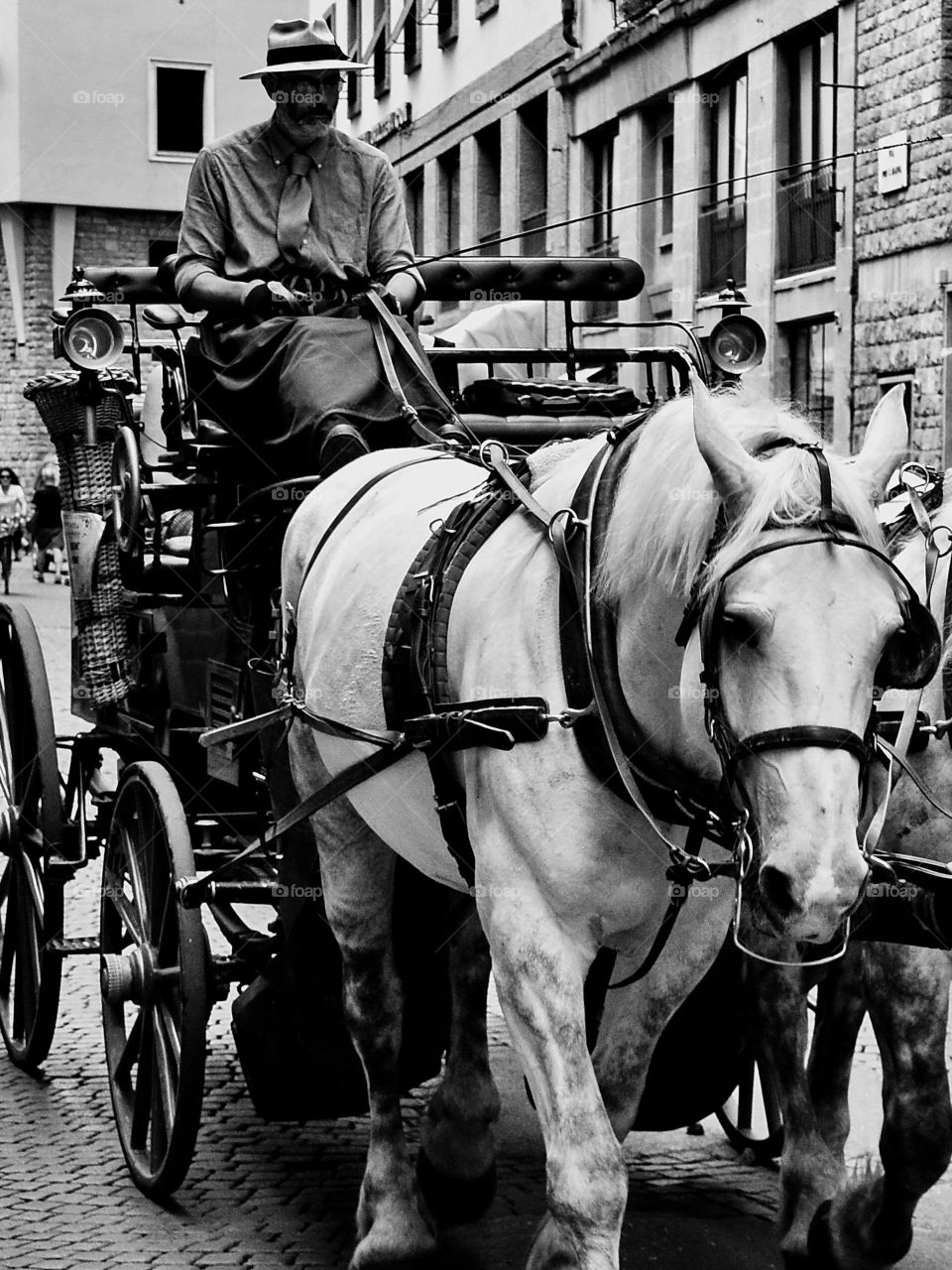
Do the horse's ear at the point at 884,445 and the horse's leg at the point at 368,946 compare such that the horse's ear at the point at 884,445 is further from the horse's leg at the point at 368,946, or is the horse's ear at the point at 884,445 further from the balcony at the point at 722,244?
the balcony at the point at 722,244

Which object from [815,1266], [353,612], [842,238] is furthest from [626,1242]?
[842,238]

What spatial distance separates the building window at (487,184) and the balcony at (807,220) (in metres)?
9.14

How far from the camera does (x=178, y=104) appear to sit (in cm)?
3472

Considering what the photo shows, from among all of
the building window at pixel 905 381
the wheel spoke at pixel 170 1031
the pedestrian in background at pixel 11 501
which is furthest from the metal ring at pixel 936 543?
the pedestrian in background at pixel 11 501

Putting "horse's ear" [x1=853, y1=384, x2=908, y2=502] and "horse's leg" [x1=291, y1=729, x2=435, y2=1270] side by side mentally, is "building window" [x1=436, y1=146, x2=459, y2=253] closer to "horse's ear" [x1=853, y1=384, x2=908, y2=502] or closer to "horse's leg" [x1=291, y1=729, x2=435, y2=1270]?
"horse's leg" [x1=291, y1=729, x2=435, y2=1270]

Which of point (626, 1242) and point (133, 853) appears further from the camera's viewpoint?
point (133, 853)

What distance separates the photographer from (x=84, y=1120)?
5398 mm

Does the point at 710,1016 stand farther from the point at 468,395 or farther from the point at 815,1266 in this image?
the point at 468,395

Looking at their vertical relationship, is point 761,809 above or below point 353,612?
below

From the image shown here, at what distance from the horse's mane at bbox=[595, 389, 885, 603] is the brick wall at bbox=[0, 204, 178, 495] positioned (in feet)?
103

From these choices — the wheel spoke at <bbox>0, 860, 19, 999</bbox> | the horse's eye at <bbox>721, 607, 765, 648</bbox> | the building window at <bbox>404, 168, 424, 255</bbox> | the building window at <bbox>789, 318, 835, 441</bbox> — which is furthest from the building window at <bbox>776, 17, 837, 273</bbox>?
the horse's eye at <bbox>721, 607, 765, 648</bbox>

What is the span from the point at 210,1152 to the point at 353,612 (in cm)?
163

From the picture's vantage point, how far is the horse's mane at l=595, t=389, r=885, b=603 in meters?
3.01

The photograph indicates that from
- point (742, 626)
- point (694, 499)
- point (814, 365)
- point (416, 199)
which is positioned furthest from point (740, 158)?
point (742, 626)
